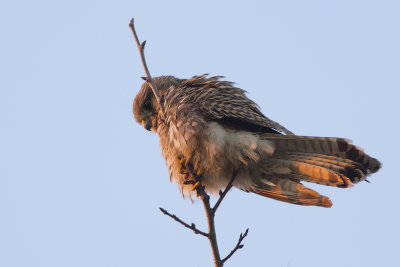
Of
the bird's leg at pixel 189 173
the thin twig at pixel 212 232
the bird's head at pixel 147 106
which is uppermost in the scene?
the bird's head at pixel 147 106

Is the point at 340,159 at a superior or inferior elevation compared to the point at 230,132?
inferior

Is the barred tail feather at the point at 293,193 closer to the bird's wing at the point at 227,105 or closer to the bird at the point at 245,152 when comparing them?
the bird at the point at 245,152

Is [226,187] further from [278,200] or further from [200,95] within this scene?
[200,95]

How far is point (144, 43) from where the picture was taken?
3514 mm

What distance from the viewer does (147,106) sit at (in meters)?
5.63

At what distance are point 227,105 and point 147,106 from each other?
1.35 m

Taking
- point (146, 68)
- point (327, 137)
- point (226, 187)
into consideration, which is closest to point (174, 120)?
point (226, 187)

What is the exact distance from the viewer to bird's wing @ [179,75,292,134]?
440cm

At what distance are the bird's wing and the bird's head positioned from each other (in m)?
0.55

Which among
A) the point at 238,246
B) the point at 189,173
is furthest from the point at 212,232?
the point at 189,173

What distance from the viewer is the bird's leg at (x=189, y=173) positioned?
14.5ft

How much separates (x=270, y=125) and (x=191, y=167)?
0.82 metres

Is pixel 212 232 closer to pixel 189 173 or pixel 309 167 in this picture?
pixel 189 173

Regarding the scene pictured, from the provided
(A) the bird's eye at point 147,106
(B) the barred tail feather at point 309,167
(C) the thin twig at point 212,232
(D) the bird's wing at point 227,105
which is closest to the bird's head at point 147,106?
(A) the bird's eye at point 147,106
